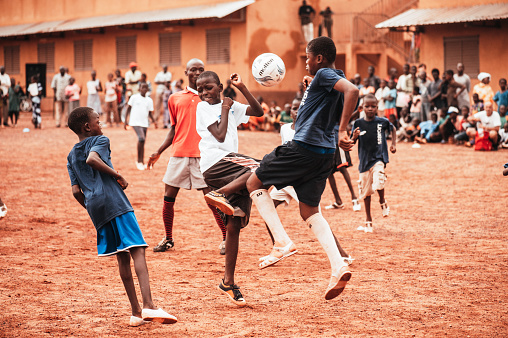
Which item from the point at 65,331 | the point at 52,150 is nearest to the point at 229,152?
the point at 65,331

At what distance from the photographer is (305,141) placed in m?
4.98

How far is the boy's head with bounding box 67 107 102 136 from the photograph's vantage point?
4.73 metres

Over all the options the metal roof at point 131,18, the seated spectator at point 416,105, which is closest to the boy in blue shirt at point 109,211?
the seated spectator at point 416,105

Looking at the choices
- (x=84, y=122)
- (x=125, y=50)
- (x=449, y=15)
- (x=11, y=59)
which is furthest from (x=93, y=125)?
(x=11, y=59)

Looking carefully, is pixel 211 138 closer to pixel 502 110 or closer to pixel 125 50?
pixel 502 110

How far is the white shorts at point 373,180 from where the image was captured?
8.05m

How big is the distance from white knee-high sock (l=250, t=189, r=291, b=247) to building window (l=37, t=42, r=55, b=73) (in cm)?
3296

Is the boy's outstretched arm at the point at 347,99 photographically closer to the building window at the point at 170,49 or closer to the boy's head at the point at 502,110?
the boy's head at the point at 502,110

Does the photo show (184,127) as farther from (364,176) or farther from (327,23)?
(327,23)

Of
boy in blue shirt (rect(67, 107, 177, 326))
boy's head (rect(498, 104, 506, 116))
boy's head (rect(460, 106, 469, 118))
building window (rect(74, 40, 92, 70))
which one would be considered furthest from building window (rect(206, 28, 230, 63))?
boy in blue shirt (rect(67, 107, 177, 326))

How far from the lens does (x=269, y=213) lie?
5.28 metres

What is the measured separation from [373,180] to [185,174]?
241cm

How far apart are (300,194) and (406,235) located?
10.7ft

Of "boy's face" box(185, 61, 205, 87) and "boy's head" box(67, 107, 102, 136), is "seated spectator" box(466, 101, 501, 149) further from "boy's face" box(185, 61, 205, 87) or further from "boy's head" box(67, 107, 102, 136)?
"boy's head" box(67, 107, 102, 136)
